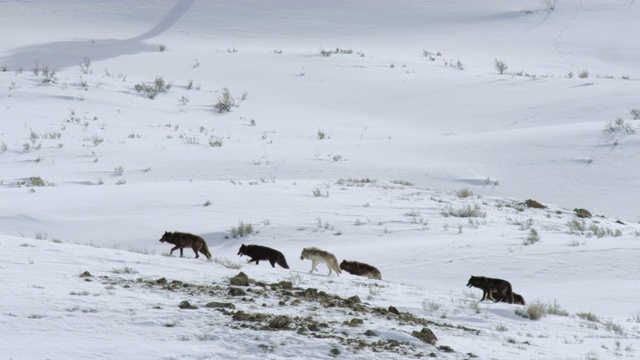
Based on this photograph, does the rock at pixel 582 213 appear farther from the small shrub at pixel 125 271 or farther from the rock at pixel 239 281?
the small shrub at pixel 125 271

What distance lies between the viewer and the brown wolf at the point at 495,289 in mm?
8867

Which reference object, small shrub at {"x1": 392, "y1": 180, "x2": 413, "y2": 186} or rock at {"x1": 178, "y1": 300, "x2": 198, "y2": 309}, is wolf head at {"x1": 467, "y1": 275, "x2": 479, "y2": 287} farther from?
small shrub at {"x1": 392, "y1": 180, "x2": 413, "y2": 186}

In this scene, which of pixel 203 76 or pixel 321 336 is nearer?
pixel 321 336

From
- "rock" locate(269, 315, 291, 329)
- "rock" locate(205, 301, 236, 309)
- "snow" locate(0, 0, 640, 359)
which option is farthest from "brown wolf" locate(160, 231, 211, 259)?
"rock" locate(269, 315, 291, 329)

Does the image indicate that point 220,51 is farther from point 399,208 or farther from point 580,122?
point 399,208

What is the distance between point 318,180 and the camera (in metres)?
17.0

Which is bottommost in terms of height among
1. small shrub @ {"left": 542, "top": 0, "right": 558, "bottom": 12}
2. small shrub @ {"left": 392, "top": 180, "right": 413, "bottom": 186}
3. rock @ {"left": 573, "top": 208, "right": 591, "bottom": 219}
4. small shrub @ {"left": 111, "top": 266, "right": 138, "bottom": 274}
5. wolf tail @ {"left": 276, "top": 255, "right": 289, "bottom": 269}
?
small shrub @ {"left": 111, "top": 266, "right": 138, "bottom": 274}

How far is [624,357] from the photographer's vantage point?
671cm

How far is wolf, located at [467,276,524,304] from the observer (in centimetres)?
887

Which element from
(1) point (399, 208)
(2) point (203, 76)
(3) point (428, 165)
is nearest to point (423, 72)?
(2) point (203, 76)

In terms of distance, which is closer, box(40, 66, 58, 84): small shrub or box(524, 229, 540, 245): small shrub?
box(524, 229, 540, 245): small shrub

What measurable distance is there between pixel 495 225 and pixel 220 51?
2416 centimetres

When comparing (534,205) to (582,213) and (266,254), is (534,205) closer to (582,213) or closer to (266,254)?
(582,213)

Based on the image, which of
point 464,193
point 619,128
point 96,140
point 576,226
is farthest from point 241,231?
point 619,128
